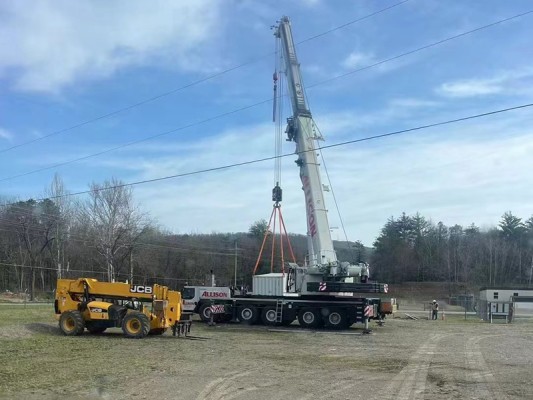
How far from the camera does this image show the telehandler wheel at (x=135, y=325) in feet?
68.3

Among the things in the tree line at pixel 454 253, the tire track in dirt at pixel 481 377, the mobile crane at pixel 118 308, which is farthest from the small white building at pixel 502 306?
the tree line at pixel 454 253

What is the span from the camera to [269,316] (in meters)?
28.4

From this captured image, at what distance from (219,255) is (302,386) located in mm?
90206

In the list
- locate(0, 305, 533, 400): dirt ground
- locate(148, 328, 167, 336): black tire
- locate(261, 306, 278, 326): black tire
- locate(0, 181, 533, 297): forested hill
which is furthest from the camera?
locate(0, 181, 533, 297): forested hill

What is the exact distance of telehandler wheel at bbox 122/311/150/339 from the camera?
20828 mm

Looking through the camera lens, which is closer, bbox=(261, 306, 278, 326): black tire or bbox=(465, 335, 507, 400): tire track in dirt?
bbox=(465, 335, 507, 400): tire track in dirt

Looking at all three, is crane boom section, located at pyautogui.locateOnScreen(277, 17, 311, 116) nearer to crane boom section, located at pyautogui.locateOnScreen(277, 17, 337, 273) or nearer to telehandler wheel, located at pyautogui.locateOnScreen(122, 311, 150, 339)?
crane boom section, located at pyautogui.locateOnScreen(277, 17, 337, 273)

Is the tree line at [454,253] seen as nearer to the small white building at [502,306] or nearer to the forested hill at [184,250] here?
the forested hill at [184,250]

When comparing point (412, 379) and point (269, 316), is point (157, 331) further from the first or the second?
point (412, 379)

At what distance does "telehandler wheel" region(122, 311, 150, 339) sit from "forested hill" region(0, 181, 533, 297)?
11.3 meters

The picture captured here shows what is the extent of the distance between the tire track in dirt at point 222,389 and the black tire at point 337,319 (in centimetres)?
1531

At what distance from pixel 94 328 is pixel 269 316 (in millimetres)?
9288

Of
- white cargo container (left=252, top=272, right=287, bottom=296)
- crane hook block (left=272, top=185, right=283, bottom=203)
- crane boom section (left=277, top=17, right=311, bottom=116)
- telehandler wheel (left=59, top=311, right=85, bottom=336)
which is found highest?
crane boom section (left=277, top=17, right=311, bottom=116)

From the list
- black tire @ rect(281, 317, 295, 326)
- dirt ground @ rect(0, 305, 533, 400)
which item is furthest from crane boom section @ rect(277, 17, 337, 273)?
dirt ground @ rect(0, 305, 533, 400)
